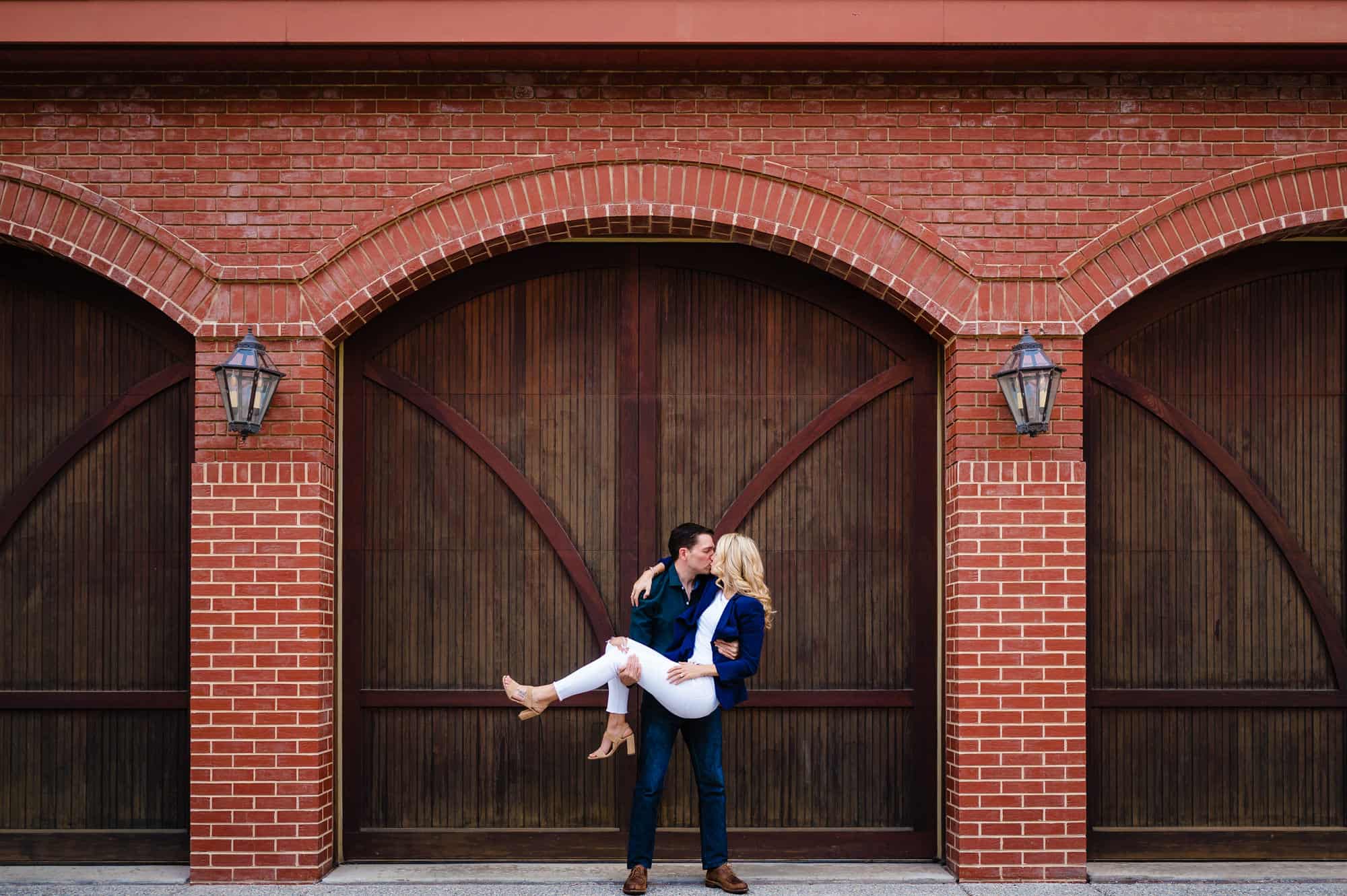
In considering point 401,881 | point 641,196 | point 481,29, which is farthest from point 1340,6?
point 401,881

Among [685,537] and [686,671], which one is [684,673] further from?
[685,537]

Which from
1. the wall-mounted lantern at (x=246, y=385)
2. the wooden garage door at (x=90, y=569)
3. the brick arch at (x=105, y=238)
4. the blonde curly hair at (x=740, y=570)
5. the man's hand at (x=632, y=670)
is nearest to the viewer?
the man's hand at (x=632, y=670)

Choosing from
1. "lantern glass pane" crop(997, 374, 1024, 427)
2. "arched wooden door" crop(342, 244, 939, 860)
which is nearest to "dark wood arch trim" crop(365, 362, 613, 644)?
"arched wooden door" crop(342, 244, 939, 860)

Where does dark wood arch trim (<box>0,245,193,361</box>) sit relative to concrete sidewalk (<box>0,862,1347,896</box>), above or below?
above

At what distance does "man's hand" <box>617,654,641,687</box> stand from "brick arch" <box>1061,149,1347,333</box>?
293 centimetres

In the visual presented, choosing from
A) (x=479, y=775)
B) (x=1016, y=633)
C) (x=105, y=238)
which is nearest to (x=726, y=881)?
(x=479, y=775)

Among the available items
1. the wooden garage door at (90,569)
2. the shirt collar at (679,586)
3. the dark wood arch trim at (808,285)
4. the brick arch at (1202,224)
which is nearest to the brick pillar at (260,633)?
the wooden garage door at (90,569)

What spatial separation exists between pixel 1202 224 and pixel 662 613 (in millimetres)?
3520

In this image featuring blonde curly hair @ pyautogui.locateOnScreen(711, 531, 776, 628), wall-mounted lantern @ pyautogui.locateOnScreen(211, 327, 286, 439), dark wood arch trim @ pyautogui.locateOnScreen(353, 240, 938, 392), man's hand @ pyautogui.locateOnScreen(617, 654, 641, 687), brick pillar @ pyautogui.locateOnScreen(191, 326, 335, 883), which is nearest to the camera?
man's hand @ pyautogui.locateOnScreen(617, 654, 641, 687)

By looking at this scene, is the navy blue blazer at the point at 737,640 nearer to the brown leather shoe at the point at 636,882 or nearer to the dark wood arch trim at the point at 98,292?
the brown leather shoe at the point at 636,882

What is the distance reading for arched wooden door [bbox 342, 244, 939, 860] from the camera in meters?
7.18

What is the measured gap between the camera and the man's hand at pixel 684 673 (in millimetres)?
6203

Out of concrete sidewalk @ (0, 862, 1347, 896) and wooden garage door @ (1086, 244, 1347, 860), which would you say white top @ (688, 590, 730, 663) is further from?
wooden garage door @ (1086, 244, 1347, 860)

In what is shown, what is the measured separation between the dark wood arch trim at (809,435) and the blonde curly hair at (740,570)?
2.79 ft
